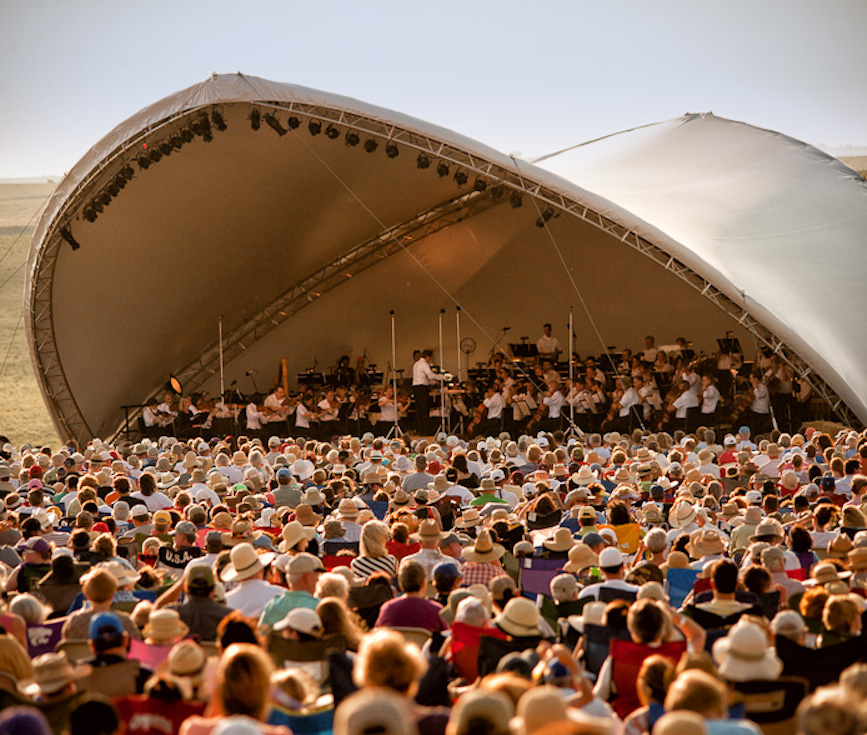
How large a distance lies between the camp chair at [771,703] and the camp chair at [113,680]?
2.47 meters

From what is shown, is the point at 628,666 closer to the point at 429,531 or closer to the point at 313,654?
the point at 313,654

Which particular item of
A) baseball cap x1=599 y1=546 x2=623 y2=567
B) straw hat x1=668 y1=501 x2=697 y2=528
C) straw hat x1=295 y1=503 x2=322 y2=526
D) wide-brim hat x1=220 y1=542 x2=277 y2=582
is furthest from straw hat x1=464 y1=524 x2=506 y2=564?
straw hat x1=668 y1=501 x2=697 y2=528

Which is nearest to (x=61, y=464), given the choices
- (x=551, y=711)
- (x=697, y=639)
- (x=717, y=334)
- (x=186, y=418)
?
(x=186, y=418)

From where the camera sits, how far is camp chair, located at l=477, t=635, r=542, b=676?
5594 mm

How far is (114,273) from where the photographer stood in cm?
2230

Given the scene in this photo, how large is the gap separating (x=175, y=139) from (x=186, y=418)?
6.48 metres

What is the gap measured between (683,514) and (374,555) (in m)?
2.56

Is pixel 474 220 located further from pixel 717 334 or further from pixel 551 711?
pixel 551 711

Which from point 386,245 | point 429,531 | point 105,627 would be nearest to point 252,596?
point 429,531

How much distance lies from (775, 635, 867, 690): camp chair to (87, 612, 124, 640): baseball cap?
288cm

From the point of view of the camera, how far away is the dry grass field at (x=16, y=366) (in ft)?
144

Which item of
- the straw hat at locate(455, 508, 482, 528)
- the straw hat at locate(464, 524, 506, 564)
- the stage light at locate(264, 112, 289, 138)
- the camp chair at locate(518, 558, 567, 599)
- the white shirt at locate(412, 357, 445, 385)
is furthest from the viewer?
the white shirt at locate(412, 357, 445, 385)

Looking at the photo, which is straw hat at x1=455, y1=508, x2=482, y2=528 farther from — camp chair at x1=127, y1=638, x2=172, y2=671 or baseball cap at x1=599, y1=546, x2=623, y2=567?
camp chair at x1=127, y1=638, x2=172, y2=671

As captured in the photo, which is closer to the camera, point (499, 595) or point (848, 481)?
point (499, 595)
